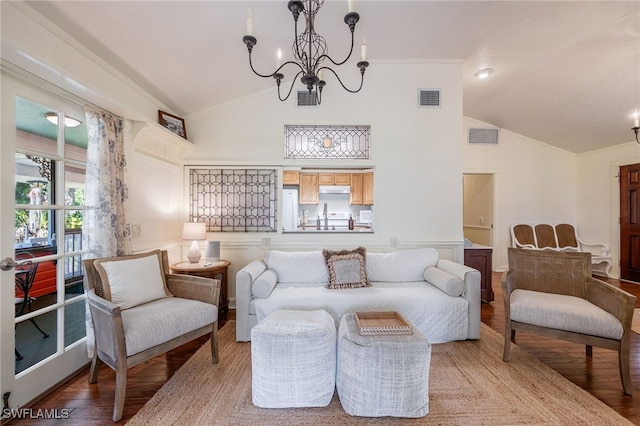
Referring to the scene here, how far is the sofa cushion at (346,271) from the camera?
294 centimetres

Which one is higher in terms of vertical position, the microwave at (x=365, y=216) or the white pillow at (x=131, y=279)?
the microwave at (x=365, y=216)

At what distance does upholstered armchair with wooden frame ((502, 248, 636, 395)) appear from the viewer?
2004 millimetres

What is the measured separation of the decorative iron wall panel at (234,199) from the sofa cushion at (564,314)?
2.78 meters

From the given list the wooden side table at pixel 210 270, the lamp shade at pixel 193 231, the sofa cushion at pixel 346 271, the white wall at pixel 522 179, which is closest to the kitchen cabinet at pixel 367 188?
the white wall at pixel 522 179

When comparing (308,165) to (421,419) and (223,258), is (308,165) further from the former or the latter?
(421,419)

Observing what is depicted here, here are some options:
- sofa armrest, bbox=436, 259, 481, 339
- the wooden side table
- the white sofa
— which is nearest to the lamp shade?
the wooden side table

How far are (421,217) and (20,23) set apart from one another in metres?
3.84

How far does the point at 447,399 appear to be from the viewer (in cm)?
188

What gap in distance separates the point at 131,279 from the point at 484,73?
458 centimetres

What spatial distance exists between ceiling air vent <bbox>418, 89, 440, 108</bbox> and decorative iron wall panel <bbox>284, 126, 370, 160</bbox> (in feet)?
2.55

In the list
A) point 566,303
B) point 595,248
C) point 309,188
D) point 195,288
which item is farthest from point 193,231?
point 595,248

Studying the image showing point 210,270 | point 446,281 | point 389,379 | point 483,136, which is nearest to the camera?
point 389,379

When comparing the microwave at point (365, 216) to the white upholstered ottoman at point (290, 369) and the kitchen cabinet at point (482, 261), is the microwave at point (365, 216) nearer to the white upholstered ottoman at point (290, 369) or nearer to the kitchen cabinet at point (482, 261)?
the kitchen cabinet at point (482, 261)

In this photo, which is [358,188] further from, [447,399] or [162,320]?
[162,320]
